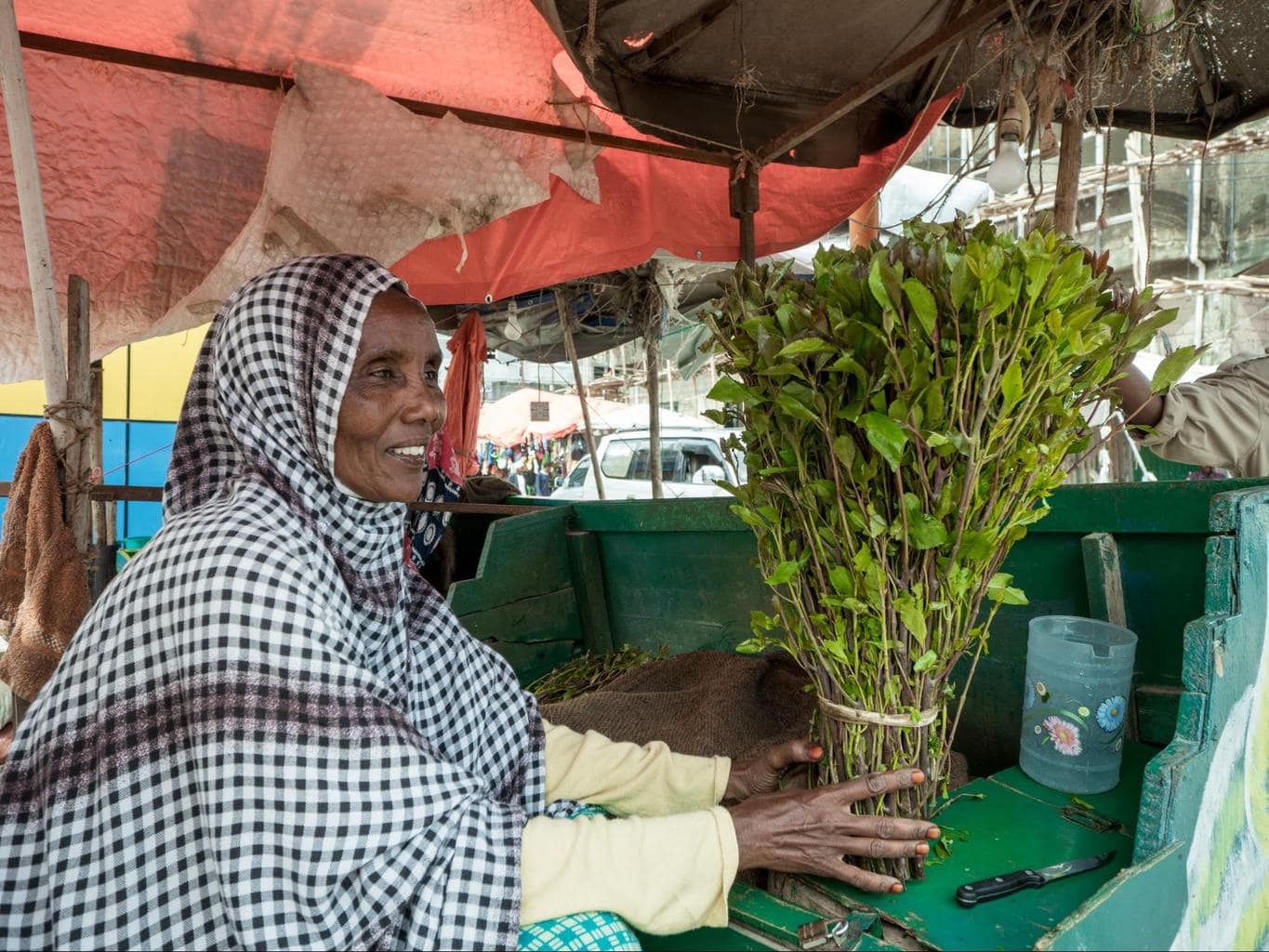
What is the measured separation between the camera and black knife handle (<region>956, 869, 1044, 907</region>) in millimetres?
1205

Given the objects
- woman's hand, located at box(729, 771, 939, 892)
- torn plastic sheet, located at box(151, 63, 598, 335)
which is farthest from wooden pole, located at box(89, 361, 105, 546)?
woman's hand, located at box(729, 771, 939, 892)

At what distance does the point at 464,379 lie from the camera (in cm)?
650

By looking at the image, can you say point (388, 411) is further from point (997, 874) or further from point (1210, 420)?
point (1210, 420)

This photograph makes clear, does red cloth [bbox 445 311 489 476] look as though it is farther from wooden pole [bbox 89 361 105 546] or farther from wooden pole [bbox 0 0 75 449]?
wooden pole [bbox 0 0 75 449]

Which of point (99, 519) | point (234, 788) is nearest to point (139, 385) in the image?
point (99, 519)

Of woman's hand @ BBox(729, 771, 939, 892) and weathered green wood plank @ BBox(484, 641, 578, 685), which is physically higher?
woman's hand @ BBox(729, 771, 939, 892)

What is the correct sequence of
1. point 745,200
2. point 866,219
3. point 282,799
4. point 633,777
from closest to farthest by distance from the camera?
point 282,799, point 633,777, point 745,200, point 866,219

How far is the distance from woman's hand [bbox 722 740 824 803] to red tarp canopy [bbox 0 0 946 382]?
2679 millimetres

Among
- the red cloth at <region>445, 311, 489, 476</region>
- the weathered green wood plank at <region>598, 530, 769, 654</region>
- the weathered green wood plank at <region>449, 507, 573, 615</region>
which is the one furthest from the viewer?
the red cloth at <region>445, 311, 489, 476</region>

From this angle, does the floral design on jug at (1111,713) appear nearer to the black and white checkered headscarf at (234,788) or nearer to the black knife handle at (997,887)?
the black knife handle at (997,887)

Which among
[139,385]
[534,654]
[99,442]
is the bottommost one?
[534,654]

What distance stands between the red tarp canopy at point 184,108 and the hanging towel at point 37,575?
124cm

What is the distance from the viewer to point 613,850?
121 cm

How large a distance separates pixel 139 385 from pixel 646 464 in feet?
20.5
